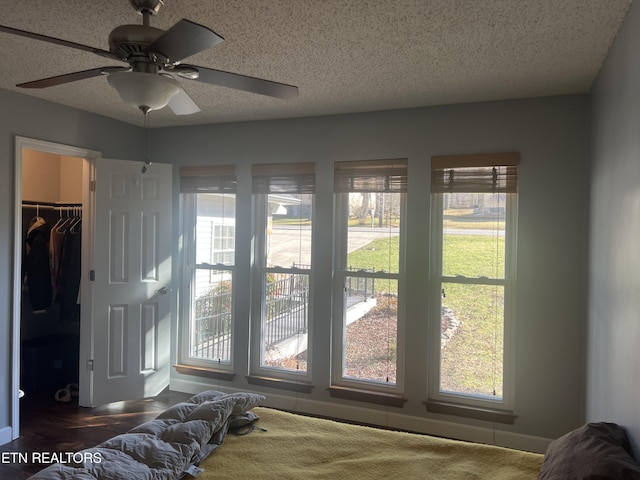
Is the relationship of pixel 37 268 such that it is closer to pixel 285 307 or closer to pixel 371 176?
pixel 285 307

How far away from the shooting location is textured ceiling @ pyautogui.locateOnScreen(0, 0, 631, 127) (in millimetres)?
1951

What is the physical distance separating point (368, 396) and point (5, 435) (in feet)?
8.26

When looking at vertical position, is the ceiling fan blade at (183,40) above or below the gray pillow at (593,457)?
above

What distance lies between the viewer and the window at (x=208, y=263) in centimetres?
410

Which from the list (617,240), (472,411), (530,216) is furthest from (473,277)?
(617,240)

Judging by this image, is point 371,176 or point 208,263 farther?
point 208,263

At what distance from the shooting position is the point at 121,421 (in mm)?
3533

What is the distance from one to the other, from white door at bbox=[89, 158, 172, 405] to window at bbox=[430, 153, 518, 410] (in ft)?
7.54

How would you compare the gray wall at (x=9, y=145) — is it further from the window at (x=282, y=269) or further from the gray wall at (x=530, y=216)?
the gray wall at (x=530, y=216)

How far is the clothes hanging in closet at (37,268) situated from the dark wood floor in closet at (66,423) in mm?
807

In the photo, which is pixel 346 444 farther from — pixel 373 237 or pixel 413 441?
pixel 373 237

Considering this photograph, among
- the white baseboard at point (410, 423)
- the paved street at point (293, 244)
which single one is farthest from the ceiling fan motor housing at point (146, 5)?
the white baseboard at point (410, 423)

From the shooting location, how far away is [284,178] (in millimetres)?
3844

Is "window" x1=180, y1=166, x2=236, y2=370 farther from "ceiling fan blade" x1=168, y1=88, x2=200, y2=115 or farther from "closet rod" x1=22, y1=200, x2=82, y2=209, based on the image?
"ceiling fan blade" x1=168, y1=88, x2=200, y2=115
